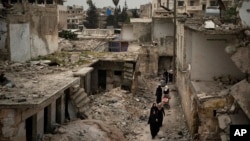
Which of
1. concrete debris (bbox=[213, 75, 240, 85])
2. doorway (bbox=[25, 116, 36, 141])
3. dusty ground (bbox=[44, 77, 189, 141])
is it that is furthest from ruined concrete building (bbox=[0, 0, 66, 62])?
concrete debris (bbox=[213, 75, 240, 85])

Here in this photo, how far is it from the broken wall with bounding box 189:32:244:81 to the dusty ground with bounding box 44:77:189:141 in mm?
2309

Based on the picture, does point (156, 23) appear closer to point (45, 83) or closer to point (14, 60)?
point (14, 60)

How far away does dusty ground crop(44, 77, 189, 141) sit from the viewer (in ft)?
38.3

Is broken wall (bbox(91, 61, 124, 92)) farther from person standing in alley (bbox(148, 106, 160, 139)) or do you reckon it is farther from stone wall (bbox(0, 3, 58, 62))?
person standing in alley (bbox(148, 106, 160, 139))

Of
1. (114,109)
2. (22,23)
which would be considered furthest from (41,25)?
(114,109)

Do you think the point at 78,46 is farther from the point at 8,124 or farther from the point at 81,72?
the point at 8,124

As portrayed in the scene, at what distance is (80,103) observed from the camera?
14453mm

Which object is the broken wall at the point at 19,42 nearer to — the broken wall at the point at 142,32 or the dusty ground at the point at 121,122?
the dusty ground at the point at 121,122

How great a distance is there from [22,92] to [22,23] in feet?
23.1

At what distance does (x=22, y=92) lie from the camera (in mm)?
11664

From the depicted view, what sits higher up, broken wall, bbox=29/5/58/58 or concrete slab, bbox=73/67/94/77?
broken wall, bbox=29/5/58/58

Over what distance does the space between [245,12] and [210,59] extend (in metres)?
3.26

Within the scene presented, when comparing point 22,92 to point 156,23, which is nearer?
point 22,92

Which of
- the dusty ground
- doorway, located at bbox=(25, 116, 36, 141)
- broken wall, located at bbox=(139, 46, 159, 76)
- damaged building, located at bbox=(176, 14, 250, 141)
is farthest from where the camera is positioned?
broken wall, located at bbox=(139, 46, 159, 76)
